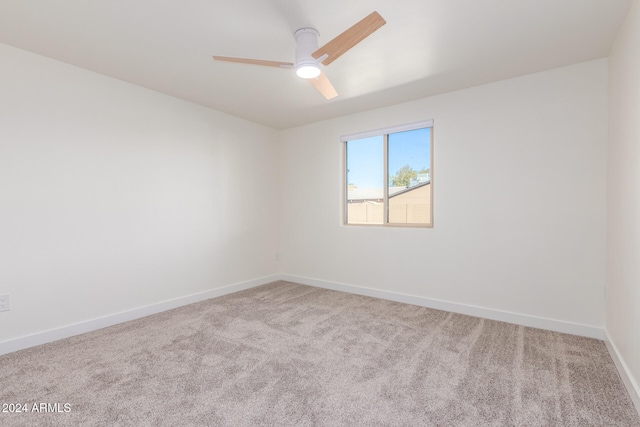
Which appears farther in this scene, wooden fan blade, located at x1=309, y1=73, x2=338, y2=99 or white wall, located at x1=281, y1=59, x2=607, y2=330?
white wall, located at x1=281, y1=59, x2=607, y2=330

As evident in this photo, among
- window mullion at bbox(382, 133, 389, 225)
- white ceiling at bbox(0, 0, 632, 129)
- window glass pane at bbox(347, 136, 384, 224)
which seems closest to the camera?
white ceiling at bbox(0, 0, 632, 129)

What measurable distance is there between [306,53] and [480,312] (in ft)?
9.51

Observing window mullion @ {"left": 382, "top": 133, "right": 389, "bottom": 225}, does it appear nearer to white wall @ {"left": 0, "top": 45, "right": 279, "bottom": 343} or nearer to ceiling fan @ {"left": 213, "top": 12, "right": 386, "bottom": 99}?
ceiling fan @ {"left": 213, "top": 12, "right": 386, "bottom": 99}

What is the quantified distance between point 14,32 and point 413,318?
4011 mm

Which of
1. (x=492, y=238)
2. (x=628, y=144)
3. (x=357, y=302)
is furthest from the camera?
(x=357, y=302)

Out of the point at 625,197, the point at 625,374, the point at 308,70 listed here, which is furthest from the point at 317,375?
the point at 625,197

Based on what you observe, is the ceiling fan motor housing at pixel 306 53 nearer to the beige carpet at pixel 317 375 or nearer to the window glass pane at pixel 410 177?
the window glass pane at pixel 410 177

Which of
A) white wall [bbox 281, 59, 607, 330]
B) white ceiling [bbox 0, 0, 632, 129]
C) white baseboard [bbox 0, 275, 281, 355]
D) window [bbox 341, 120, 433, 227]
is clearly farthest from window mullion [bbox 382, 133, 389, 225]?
white baseboard [bbox 0, 275, 281, 355]

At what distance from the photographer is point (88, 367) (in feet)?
6.75

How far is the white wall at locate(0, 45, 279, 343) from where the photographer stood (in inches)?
91.7

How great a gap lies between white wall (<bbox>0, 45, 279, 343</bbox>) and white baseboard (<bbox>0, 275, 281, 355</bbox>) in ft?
0.15

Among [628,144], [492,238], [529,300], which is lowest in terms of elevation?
[529,300]

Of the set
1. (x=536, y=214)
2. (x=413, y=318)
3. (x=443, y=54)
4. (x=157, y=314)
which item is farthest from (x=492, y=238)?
(x=157, y=314)

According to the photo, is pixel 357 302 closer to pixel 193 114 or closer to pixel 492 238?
pixel 492 238
